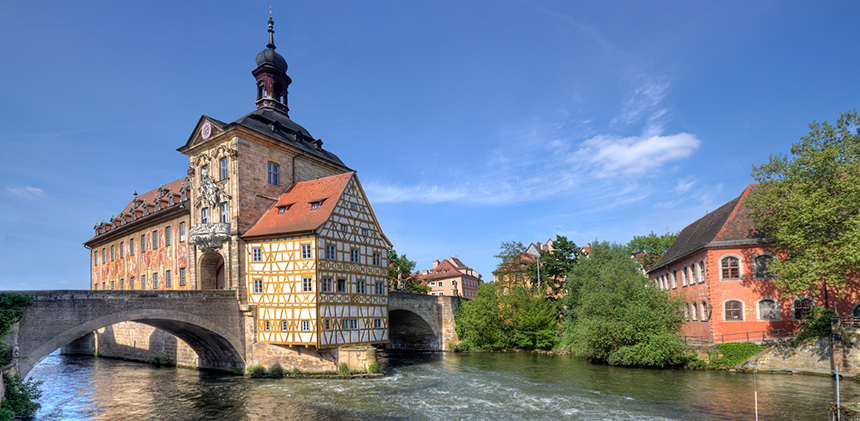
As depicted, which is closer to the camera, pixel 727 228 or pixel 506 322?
pixel 727 228

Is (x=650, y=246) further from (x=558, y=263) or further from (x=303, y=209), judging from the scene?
(x=303, y=209)

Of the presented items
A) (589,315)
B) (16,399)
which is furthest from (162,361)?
(589,315)

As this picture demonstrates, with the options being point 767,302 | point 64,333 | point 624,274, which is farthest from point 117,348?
point 767,302

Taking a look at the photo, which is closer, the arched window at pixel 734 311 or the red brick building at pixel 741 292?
the red brick building at pixel 741 292

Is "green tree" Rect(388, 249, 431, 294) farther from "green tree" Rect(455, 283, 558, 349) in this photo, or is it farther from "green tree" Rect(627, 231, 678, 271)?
"green tree" Rect(627, 231, 678, 271)

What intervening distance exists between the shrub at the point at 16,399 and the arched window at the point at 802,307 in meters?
35.7

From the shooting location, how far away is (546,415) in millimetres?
17984

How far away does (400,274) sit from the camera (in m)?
56.0

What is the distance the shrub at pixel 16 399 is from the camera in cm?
1638

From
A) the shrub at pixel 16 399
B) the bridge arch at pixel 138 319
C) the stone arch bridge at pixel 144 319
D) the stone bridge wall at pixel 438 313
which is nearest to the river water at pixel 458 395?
the shrub at pixel 16 399

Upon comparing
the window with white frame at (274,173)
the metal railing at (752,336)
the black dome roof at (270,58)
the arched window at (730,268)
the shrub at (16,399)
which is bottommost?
the metal railing at (752,336)

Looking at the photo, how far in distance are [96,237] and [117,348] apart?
12.5 m

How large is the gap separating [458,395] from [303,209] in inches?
527

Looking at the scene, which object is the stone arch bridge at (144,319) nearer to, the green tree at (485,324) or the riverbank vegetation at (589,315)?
the riverbank vegetation at (589,315)
